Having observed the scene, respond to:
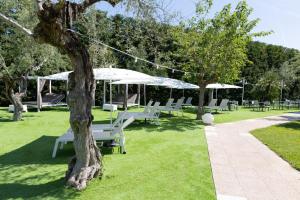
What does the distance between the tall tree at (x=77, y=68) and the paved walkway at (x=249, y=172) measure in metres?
2.44

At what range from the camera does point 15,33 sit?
13.8 m

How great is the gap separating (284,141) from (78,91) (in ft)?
24.9

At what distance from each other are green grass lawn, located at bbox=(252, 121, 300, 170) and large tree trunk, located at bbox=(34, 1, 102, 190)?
187 inches

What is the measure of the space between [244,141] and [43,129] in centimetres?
739

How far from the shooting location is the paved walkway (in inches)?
207

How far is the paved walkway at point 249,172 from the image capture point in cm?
526

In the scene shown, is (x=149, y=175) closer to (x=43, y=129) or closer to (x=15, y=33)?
(x=43, y=129)

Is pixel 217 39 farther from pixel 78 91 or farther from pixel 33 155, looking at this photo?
pixel 78 91

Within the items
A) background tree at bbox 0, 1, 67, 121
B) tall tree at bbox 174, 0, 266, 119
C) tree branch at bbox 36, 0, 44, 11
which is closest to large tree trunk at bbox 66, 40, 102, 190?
tree branch at bbox 36, 0, 44, 11

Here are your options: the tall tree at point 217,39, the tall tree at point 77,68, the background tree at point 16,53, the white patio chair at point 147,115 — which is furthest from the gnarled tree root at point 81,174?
the tall tree at point 217,39

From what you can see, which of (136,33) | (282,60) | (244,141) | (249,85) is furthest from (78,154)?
(282,60)

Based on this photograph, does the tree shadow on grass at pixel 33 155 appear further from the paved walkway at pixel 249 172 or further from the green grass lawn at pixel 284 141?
the green grass lawn at pixel 284 141

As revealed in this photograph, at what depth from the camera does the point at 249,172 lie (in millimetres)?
6523

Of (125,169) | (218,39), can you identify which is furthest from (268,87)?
(125,169)
